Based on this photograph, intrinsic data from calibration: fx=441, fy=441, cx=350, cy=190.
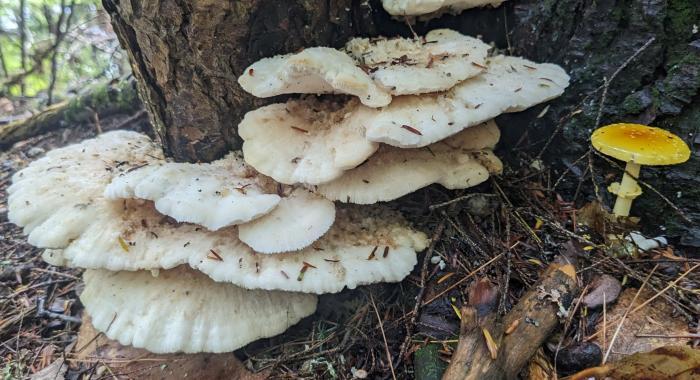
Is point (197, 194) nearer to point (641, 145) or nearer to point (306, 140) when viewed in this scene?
point (306, 140)

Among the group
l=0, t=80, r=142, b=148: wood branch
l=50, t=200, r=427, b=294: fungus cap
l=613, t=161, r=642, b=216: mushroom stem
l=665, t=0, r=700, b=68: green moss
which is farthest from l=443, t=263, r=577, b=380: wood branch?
l=0, t=80, r=142, b=148: wood branch

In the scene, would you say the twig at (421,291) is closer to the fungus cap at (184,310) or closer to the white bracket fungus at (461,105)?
the fungus cap at (184,310)

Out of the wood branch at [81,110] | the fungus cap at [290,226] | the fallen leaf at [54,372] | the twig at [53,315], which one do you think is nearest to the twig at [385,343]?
the fungus cap at [290,226]

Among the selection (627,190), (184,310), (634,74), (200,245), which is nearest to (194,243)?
(200,245)

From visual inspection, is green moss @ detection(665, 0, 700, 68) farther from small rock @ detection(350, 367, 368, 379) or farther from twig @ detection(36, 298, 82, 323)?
twig @ detection(36, 298, 82, 323)

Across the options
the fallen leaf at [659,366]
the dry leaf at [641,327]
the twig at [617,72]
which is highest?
the twig at [617,72]
